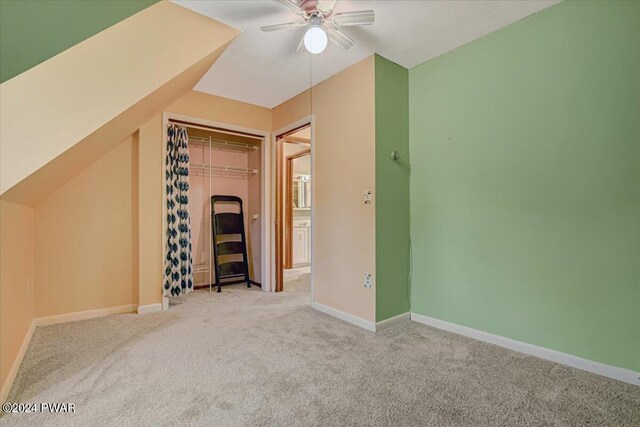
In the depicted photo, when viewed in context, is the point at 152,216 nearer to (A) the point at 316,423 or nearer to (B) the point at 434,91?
(A) the point at 316,423

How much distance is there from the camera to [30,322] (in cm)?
257

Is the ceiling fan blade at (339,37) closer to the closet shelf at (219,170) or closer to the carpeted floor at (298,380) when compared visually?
the carpeted floor at (298,380)

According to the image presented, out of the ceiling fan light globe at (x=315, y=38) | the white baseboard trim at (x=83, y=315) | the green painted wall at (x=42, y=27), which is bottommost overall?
the white baseboard trim at (x=83, y=315)

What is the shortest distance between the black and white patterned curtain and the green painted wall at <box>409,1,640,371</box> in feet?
8.66

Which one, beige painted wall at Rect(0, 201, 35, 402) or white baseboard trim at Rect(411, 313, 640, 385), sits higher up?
beige painted wall at Rect(0, 201, 35, 402)

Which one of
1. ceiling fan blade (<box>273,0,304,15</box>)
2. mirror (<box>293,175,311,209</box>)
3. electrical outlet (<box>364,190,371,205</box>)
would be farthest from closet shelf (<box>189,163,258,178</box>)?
ceiling fan blade (<box>273,0,304,15</box>)

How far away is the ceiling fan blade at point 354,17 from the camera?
190 centimetres

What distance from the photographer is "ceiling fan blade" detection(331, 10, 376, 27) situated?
1899mm

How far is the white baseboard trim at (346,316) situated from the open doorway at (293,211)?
91 cm

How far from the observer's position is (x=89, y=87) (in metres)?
1.77

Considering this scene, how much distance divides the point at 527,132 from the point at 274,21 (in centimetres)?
205

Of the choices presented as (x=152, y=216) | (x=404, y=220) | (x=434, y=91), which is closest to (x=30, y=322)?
(x=152, y=216)

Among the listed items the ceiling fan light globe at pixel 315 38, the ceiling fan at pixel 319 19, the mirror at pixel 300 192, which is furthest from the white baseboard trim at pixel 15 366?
the mirror at pixel 300 192

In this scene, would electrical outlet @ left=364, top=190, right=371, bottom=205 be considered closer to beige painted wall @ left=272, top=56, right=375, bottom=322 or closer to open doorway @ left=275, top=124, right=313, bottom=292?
beige painted wall @ left=272, top=56, right=375, bottom=322
